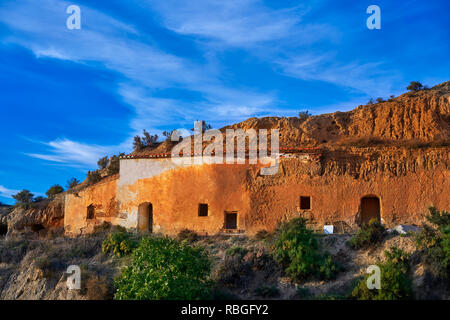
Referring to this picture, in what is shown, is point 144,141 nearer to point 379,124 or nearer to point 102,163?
point 102,163

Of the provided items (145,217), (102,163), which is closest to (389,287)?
(145,217)

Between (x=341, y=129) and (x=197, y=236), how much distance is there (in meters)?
9.34

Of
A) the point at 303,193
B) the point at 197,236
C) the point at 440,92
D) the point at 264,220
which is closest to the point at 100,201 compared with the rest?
the point at 197,236

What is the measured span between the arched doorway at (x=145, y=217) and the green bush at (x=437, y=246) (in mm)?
13129

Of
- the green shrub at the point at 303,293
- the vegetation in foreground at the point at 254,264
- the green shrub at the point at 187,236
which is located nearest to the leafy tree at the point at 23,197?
the vegetation in foreground at the point at 254,264

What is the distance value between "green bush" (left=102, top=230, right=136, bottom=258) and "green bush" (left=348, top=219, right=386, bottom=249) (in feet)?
32.1

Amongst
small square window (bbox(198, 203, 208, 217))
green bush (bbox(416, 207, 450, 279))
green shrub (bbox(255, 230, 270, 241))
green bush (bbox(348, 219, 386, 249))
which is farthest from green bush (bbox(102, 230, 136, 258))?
green bush (bbox(416, 207, 450, 279))

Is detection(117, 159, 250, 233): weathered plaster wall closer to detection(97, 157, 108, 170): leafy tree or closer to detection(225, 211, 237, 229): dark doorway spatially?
detection(225, 211, 237, 229): dark doorway

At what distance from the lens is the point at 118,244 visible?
22031mm

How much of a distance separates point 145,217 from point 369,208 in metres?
11.2

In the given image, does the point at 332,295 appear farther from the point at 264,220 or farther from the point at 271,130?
the point at 271,130

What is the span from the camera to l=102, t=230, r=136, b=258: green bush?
70.8 ft

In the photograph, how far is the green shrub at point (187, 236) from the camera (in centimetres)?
2198
